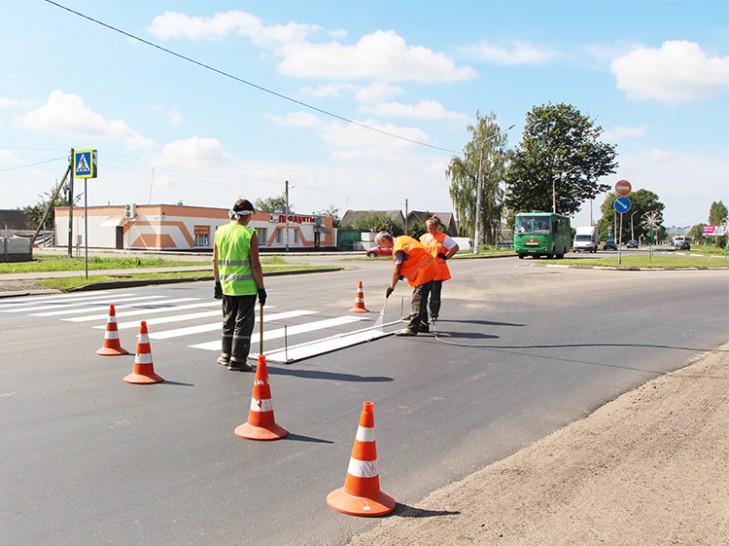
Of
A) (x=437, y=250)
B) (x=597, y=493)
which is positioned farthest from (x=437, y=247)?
(x=597, y=493)

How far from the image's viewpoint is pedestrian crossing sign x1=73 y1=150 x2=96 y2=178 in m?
17.6

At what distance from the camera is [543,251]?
132 feet

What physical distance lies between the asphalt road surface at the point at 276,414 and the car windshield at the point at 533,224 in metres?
29.0

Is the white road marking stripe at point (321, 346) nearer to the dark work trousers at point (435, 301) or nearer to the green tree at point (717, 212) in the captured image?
the dark work trousers at point (435, 301)

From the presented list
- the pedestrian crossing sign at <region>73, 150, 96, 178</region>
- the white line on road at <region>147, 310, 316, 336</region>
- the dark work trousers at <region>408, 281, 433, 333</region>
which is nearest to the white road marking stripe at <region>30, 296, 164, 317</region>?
the white line on road at <region>147, 310, 316, 336</region>

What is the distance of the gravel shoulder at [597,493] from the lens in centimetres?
338

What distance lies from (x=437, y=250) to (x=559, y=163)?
192ft

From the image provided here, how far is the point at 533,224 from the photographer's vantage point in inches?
1588

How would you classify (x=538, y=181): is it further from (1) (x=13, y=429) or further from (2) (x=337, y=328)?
(1) (x=13, y=429)

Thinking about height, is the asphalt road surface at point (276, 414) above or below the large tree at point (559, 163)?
below

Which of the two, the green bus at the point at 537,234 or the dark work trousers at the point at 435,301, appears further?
the green bus at the point at 537,234

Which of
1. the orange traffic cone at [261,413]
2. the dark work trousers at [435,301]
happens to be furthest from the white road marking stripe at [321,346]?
the orange traffic cone at [261,413]

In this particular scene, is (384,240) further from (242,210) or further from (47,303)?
(47,303)

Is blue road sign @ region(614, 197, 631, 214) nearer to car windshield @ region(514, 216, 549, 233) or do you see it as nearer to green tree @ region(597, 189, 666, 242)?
car windshield @ region(514, 216, 549, 233)
